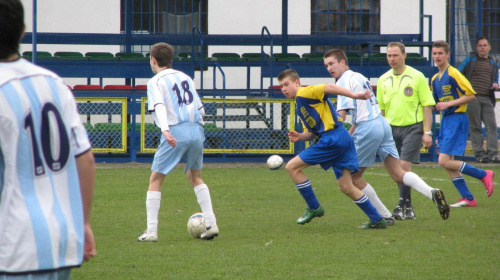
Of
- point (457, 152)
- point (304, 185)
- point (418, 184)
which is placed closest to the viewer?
point (304, 185)

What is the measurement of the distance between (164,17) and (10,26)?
60.1ft

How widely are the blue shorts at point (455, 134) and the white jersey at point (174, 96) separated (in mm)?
3384

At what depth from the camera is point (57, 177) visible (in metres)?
2.44

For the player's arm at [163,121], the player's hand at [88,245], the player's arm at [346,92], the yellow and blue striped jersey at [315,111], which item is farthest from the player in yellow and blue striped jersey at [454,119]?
the player's hand at [88,245]

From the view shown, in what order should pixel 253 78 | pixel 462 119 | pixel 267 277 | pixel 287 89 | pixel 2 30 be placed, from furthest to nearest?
pixel 253 78 → pixel 462 119 → pixel 287 89 → pixel 267 277 → pixel 2 30

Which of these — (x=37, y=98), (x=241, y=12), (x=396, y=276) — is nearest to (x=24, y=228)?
(x=37, y=98)

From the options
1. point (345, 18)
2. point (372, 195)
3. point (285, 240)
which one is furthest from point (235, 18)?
point (285, 240)

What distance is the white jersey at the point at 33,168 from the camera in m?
2.35

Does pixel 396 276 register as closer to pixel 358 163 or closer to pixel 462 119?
pixel 358 163

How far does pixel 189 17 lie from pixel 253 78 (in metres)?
2.53

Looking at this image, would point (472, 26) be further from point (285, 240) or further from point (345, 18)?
point (285, 240)

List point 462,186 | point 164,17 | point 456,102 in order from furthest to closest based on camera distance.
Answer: point 164,17
point 462,186
point 456,102

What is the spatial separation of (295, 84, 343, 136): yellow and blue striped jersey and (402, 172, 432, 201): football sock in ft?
3.04

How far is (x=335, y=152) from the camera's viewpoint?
6.77 m
